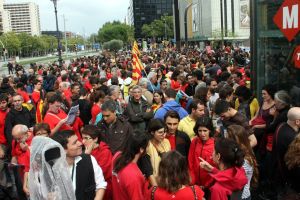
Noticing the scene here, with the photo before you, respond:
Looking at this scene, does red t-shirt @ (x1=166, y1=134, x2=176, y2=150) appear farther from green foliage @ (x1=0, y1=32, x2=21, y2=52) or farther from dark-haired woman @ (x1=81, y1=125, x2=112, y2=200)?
green foliage @ (x1=0, y1=32, x2=21, y2=52)

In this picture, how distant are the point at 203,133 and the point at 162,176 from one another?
1.67m

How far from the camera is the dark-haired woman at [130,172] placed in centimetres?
403

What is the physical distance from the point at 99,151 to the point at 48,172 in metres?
1.77

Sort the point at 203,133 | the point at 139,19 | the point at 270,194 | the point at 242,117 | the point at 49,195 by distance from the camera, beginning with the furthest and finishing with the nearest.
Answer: the point at 139,19 < the point at 270,194 < the point at 242,117 < the point at 203,133 < the point at 49,195

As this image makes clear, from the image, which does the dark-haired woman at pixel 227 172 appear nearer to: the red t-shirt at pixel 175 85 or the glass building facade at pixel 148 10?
the red t-shirt at pixel 175 85

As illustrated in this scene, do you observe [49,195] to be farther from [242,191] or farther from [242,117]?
[242,117]

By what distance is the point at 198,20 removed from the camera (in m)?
81.1

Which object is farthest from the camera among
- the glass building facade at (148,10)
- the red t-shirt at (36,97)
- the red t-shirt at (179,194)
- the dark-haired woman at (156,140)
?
the glass building facade at (148,10)

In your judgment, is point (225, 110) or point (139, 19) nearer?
point (225, 110)

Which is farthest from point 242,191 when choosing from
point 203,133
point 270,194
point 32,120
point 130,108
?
point 32,120

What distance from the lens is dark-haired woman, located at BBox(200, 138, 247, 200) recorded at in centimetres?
423

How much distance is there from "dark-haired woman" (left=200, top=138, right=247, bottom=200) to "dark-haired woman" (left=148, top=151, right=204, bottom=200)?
51 centimetres

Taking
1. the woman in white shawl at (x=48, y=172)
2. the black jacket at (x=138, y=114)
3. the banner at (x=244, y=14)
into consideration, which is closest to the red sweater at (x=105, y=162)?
the woman in white shawl at (x=48, y=172)

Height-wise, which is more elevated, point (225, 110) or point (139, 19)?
point (139, 19)
